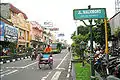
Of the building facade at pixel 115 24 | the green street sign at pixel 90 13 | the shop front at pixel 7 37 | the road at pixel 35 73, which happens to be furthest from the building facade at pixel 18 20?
the green street sign at pixel 90 13

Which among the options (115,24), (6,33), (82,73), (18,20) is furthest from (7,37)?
(82,73)

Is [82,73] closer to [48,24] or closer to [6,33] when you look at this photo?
[6,33]

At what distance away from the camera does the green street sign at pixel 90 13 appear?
373 inches

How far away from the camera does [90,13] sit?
957 cm

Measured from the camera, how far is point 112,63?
34.6 feet

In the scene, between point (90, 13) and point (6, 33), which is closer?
point (90, 13)

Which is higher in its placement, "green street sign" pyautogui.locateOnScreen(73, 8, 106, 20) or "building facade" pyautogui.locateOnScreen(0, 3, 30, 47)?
"building facade" pyautogui.locateOnScreen(0, 3, 30, 47)

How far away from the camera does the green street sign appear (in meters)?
9.48

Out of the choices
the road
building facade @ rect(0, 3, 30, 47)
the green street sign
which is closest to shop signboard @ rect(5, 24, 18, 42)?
building facade @ rect(0, 3, 30, 47)

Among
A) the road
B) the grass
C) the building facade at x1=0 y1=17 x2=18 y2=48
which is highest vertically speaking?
the building facade at x1=0 y1=17 x2=18 y2=48

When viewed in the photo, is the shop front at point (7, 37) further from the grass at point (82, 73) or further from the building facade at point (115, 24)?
the grass at point (82, 73)

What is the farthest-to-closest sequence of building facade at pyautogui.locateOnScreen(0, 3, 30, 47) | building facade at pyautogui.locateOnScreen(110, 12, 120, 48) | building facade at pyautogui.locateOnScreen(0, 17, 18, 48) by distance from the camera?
building facade at pyautogui.locateOnScreen(0, 3, 30, 47) < building facade at pyautogui.locateOnScreen(0, 17, 18, 48) < building facade at pyautogui.locateOnScreen(110, 12, 120, 48)

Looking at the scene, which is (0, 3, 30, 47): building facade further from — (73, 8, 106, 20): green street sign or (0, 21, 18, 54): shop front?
(73, 8, 106, 20): green street sign

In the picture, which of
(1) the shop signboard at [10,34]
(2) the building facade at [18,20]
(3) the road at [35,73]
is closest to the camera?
(3) the road at [35,73]
